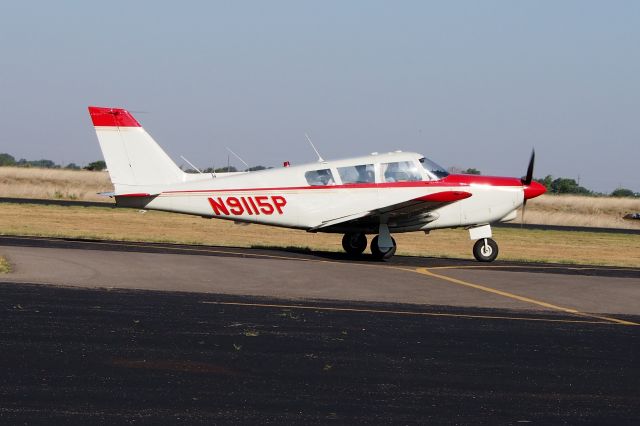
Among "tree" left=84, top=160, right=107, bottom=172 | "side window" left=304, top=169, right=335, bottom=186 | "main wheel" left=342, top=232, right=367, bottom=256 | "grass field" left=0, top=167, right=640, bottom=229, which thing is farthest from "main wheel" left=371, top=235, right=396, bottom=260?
"tree" left=84, top=160, right=107, bottom=172

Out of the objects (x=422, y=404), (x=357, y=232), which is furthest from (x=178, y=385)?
(x=357, y=232)

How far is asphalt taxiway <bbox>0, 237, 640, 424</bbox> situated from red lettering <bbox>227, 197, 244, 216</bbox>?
392 cm

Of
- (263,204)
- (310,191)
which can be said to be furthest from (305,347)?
(310,191)

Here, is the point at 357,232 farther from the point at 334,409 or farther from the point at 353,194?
the point at 334,409

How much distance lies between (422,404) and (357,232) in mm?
15472

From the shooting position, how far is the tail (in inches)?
831

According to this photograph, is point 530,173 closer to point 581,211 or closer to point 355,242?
point 355,242

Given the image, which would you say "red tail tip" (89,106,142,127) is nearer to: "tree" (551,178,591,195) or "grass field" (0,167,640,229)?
"grass field" (0,167,640,229)

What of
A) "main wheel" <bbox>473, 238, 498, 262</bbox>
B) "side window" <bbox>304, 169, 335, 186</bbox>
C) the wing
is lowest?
"main wheel" <bbox>473, 238, 498, 262</bbox>

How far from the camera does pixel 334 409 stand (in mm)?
7156

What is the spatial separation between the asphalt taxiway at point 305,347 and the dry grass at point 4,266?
216 mm

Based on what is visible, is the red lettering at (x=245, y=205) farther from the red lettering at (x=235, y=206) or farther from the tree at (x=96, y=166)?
the tree at (x=96, y=166)

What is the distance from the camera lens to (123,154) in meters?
21.1

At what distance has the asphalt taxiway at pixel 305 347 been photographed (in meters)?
7.18
